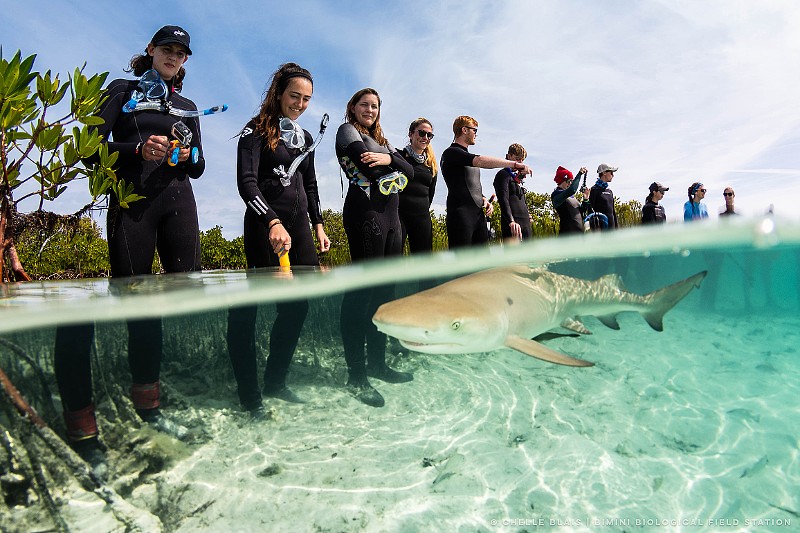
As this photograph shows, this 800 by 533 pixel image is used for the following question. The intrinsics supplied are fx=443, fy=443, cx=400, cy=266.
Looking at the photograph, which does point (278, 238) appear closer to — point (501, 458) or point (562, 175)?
point (501, 458)

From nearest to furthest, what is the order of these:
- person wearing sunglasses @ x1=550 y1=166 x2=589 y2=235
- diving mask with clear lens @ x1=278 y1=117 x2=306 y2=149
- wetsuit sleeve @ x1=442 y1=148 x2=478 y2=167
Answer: diving mask with clear lens @ x1=278 y1=117 x2=306 y2=149 < wetsuit sleeve @ x1=442 y1=148 x2=478 y2=167 < person wearing sunglasses @ x1=550 y1=166 x2=589 y2=235

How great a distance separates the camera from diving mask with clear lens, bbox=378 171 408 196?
179 inches

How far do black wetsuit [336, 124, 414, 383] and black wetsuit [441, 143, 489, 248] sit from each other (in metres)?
1.45

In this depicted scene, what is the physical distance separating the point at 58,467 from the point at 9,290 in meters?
2.01

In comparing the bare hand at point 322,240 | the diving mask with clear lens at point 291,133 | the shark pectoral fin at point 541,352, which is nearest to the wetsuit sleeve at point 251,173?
the diving mask with clear lens at point 291,133

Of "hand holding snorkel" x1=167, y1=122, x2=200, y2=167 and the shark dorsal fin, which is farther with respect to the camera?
the shark dorsal fin

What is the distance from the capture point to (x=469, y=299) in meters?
3.18

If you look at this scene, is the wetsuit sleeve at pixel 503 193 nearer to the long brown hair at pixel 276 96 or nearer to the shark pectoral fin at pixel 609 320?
the shark pectoral fin at pixel 609 320

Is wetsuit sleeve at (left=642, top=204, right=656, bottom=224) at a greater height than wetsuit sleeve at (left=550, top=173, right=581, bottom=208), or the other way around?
wetsuit sleeve at (left=550, top=173, right=581, bottom=208)

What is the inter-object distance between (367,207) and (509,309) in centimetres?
191

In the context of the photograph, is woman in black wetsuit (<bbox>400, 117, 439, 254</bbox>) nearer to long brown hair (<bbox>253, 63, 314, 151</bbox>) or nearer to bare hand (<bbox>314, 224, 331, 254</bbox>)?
bare hand (<bbox>314, 224, 331, 254</bbox>)

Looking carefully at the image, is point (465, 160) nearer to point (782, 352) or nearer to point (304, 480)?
point (304, 480)

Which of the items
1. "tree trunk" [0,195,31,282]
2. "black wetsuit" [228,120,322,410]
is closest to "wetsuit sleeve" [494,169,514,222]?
"black wetsuit" [228,120,322,410]

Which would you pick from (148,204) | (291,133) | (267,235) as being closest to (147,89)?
(148,204)
